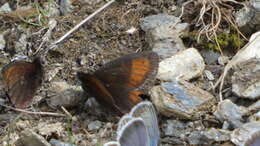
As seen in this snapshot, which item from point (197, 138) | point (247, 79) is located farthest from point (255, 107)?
point (197, 138)

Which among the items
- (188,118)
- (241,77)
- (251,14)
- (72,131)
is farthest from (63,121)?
(251,14)

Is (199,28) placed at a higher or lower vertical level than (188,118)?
higher

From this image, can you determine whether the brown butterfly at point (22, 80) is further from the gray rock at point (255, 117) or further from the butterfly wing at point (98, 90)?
the gray rock at point (255, 117)

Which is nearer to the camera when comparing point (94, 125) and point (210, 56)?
point (94, 125)

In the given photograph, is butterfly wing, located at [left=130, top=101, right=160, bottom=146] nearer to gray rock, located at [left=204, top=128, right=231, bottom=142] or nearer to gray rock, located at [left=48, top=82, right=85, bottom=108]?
gray rock, located at [left=204, top=128, right=231, bottom=142]

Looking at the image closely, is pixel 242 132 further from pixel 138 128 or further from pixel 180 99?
pixel 138 128

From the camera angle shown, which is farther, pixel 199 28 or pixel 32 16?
pixel 32 16

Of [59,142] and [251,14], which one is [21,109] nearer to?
[59,142]
